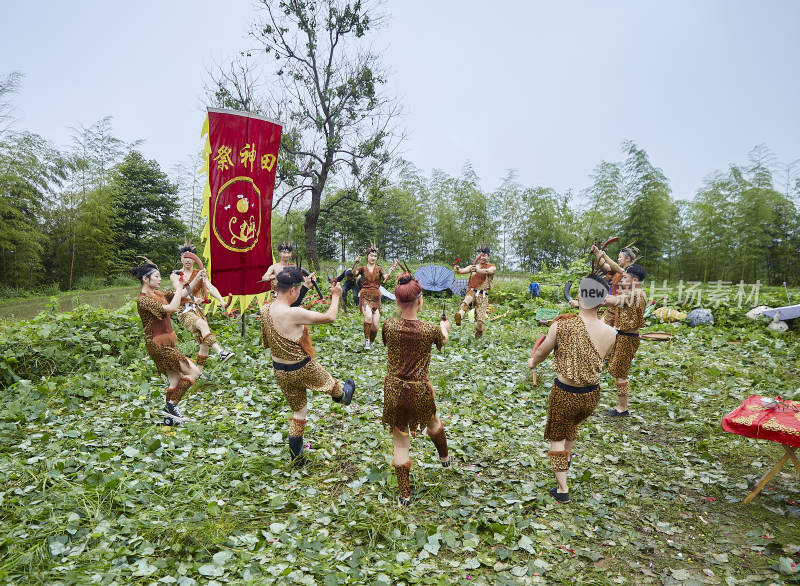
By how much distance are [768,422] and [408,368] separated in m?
3.09

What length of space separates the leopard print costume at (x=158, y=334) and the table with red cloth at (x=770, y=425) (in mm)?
5896

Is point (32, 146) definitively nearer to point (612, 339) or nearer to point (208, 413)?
point (208, 413)

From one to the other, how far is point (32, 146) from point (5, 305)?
264 inches

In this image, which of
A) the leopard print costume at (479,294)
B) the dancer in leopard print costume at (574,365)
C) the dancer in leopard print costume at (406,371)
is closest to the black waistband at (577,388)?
the dancer in leopard print costume at (574,365)

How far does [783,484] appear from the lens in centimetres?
400

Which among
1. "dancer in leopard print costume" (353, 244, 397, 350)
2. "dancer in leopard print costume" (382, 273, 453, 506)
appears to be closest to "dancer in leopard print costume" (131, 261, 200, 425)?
"dancer in leopard print costume" (382, 273, 453, 506)

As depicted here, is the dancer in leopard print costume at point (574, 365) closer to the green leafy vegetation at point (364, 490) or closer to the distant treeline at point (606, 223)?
the green leafy vegetation at point (364, 490)

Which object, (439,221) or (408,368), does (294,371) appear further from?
(439,221)

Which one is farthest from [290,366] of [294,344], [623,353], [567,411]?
[623,353]

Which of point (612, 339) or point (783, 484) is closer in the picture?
point (612, 339)

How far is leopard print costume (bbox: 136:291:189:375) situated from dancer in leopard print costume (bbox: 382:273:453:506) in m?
3.06

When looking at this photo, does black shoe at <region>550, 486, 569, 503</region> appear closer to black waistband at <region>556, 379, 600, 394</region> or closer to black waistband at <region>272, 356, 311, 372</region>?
black waistband at <region>556, 379, 600, 394</region>

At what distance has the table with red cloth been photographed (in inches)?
134

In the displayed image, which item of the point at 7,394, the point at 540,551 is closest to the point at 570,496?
the point at 540,551
